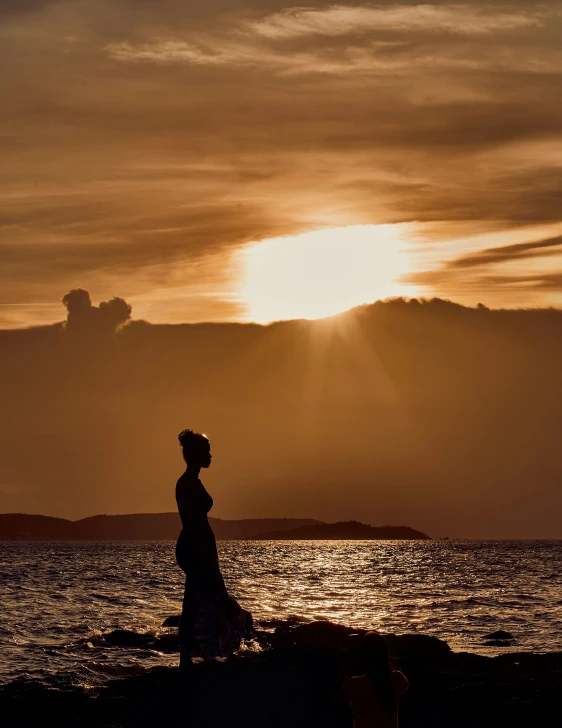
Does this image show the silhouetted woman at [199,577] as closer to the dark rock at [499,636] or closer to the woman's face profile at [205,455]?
the woman's face profile at [205,455]

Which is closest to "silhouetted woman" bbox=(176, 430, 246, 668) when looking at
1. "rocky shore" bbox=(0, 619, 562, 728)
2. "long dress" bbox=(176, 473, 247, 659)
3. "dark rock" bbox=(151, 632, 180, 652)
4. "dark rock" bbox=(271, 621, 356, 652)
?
"long dress" bbox=(176, 473, 247, 659)

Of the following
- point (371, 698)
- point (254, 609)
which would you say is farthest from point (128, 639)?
point (371, 698)

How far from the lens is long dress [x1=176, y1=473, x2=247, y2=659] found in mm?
29453

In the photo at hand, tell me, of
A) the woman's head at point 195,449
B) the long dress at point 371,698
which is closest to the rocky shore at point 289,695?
the woman's head at point 195,449

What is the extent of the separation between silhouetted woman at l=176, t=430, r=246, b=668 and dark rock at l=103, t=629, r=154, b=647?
672cm

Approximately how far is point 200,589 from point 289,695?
5761 mm

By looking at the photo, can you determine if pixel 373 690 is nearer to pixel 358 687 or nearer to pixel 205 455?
pixel 358 687

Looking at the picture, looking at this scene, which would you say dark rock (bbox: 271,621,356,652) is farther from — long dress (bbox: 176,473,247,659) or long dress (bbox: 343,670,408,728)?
long dress (bbox: 343,670,408,728)

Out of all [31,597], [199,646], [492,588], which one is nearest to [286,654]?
[199,646]

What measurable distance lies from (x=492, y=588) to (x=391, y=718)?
62.0m

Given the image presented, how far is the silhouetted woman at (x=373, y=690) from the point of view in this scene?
10.8 meters

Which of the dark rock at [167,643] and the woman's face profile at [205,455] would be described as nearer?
the woman's face profile at [205,455]

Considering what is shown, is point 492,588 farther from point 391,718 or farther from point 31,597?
point 391,718

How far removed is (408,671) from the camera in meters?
27.4
